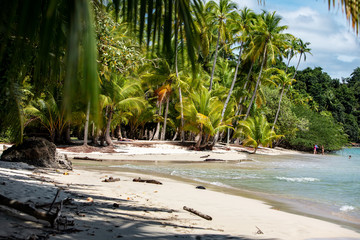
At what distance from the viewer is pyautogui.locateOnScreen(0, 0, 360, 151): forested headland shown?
0.87 metres

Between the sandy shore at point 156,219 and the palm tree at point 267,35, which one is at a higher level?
the palm tree at point 267,35

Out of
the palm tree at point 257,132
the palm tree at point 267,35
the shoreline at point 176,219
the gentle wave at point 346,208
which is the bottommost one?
the gentle wave at point 346,208

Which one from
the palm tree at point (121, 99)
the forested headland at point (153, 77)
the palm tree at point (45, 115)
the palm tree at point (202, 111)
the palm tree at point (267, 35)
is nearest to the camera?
the forested headland at point (153, 77)

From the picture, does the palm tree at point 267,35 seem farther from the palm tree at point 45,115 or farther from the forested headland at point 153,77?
the palm tree at point 45,115

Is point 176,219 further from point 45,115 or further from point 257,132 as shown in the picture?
point 257,132

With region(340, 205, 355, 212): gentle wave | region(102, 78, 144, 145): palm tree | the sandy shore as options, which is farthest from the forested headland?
region(340, 205, 355, 212): gentle wave

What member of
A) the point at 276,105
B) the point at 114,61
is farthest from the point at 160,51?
the point at 276,105

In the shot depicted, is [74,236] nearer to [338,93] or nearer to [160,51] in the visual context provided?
[160,51]

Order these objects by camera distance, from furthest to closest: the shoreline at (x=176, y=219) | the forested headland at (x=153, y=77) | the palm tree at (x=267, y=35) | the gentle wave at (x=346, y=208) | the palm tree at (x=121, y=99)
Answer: the palm tree at (x=267, y=35), the palm tree at (x=121, y=99), the gentle wave at (x=346, y=208), the shoreline at (x=176, y=219), the forested headland at (x=153, y=77)

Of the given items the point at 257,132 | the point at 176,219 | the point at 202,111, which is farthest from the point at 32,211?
the point at 257,132

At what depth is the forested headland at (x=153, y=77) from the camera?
871 mm

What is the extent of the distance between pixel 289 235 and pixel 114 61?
6287 millimetres

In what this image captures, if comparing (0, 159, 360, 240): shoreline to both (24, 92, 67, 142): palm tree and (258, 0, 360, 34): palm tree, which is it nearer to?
(258, 0, 360, 34): palm tree

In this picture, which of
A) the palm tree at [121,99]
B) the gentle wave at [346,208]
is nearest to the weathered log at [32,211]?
the gentle wave at [346,208]
